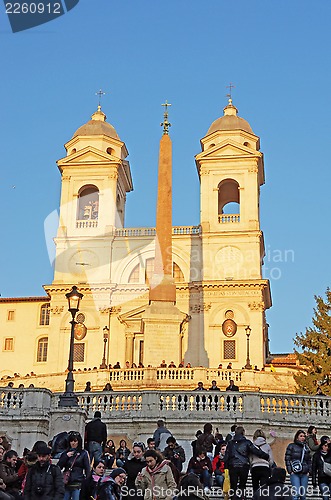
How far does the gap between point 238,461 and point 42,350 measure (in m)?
49.7

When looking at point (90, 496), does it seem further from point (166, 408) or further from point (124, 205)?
point (124, 205)

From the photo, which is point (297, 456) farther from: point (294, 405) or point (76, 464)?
point (294, 405)

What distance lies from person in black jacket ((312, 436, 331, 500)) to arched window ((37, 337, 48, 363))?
49.1 meters

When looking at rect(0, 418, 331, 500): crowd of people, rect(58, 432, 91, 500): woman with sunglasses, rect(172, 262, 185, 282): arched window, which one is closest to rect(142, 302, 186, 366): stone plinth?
rect(172, 262, 185, 282): arched window

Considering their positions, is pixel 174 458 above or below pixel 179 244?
below

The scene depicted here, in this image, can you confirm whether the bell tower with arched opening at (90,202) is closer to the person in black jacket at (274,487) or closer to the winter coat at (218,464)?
the winter coat at (218,464)

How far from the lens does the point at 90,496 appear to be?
13258 millimetres

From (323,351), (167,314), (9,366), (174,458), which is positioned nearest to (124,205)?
(9,366)

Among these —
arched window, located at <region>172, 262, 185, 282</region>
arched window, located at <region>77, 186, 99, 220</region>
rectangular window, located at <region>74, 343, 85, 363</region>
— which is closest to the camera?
rectangular window, located at <region>74, 343, 85, 363</region>

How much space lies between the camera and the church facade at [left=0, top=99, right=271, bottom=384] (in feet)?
195

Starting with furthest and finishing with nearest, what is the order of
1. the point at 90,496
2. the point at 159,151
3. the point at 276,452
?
the point at 159,151, the point at 276,452, the point at 90,496

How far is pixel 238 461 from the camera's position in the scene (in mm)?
15664

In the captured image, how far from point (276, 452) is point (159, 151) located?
32.0 m

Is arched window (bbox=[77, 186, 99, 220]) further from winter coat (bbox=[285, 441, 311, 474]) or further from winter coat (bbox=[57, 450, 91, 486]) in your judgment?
winter coat (bbox=[57, 450, 91, 486])
